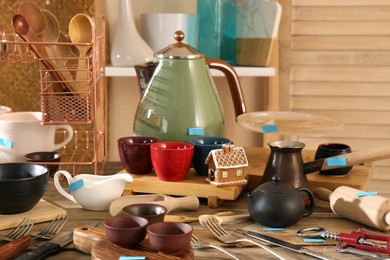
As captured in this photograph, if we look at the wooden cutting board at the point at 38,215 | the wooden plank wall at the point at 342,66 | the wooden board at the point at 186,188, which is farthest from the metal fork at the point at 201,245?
the wooden plank wall at the point at 342,66

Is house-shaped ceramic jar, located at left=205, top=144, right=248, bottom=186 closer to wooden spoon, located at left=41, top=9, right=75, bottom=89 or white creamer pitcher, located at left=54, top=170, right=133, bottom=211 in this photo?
white creamer pitcher, located at left=54, top=170, right=133, bottom=211

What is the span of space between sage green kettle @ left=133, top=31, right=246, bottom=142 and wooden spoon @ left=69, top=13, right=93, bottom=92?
169mm

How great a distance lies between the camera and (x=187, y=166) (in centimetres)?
160

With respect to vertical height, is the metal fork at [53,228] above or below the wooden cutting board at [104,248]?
below

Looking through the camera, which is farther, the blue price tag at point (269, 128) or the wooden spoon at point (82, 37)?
the wooden spoon at point (82, 37)

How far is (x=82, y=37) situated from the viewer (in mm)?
1872

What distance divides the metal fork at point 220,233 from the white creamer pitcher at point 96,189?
0.71 ft

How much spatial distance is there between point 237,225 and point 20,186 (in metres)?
0.46

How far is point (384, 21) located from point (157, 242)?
1.85m

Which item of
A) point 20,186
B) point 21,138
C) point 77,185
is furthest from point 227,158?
point 21,138

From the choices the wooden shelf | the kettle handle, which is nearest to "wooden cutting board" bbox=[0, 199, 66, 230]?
the kettle handle

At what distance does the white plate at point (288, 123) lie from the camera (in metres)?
A: 1.72

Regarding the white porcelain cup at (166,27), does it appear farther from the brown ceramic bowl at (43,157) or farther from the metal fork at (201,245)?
the metal fork at (201,245)

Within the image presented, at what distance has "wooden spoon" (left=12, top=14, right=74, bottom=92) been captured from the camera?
5.64ft
